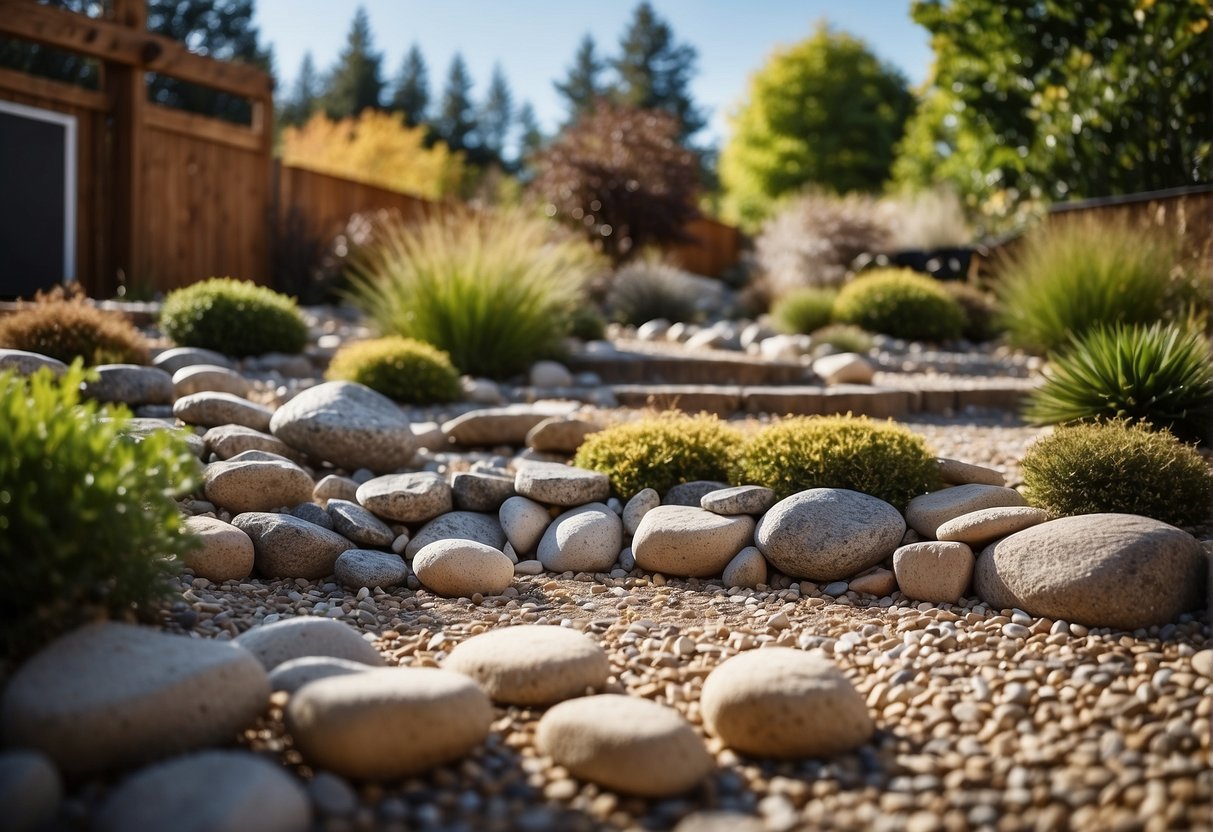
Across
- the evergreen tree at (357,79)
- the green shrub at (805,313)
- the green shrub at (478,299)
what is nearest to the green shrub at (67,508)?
the green shrub at (478,299)

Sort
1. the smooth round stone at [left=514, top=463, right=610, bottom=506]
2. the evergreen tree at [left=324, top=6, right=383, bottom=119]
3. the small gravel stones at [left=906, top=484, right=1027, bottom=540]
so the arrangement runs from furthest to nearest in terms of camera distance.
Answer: the evergreen tree at [left=324, top=6, right=383, bottom=119]
the smooth round stone at [left=514, top=463, right=610, bottom=506]
the small gravel stones at [left=906, top=484, right=1027, bottom=540]

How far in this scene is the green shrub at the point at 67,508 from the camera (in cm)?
211

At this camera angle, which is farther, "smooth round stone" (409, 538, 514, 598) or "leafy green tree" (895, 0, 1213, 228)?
"leafy green tree" (895, 0, 1213, 228)

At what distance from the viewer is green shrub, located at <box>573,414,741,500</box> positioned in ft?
14.0

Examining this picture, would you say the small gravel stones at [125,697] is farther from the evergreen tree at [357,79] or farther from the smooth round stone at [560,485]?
the evergreen tree at [357,79]

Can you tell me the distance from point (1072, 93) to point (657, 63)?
84.0 ft

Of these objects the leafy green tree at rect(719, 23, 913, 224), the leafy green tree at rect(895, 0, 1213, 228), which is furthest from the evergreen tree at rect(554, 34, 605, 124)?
the leafy green tree at rect(895, 0, 1213, 228)

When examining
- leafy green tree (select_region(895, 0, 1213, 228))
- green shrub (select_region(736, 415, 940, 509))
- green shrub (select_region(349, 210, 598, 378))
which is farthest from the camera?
leafy green tree (select_region(895, 0, 1213, 228))

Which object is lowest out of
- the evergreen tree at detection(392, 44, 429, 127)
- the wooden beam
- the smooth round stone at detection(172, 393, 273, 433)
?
the smooth round stone at detection(172, 393, 273, 433)

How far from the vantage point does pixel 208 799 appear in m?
1.70

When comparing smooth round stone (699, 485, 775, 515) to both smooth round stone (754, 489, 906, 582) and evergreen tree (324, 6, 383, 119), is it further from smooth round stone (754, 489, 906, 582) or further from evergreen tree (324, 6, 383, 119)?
evergreen tree (324, 6, 383, 119)

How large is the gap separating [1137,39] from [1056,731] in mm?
10657

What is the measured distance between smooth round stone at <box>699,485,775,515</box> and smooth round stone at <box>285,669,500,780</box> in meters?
1.83

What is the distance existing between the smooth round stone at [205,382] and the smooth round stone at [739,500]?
2937mm
